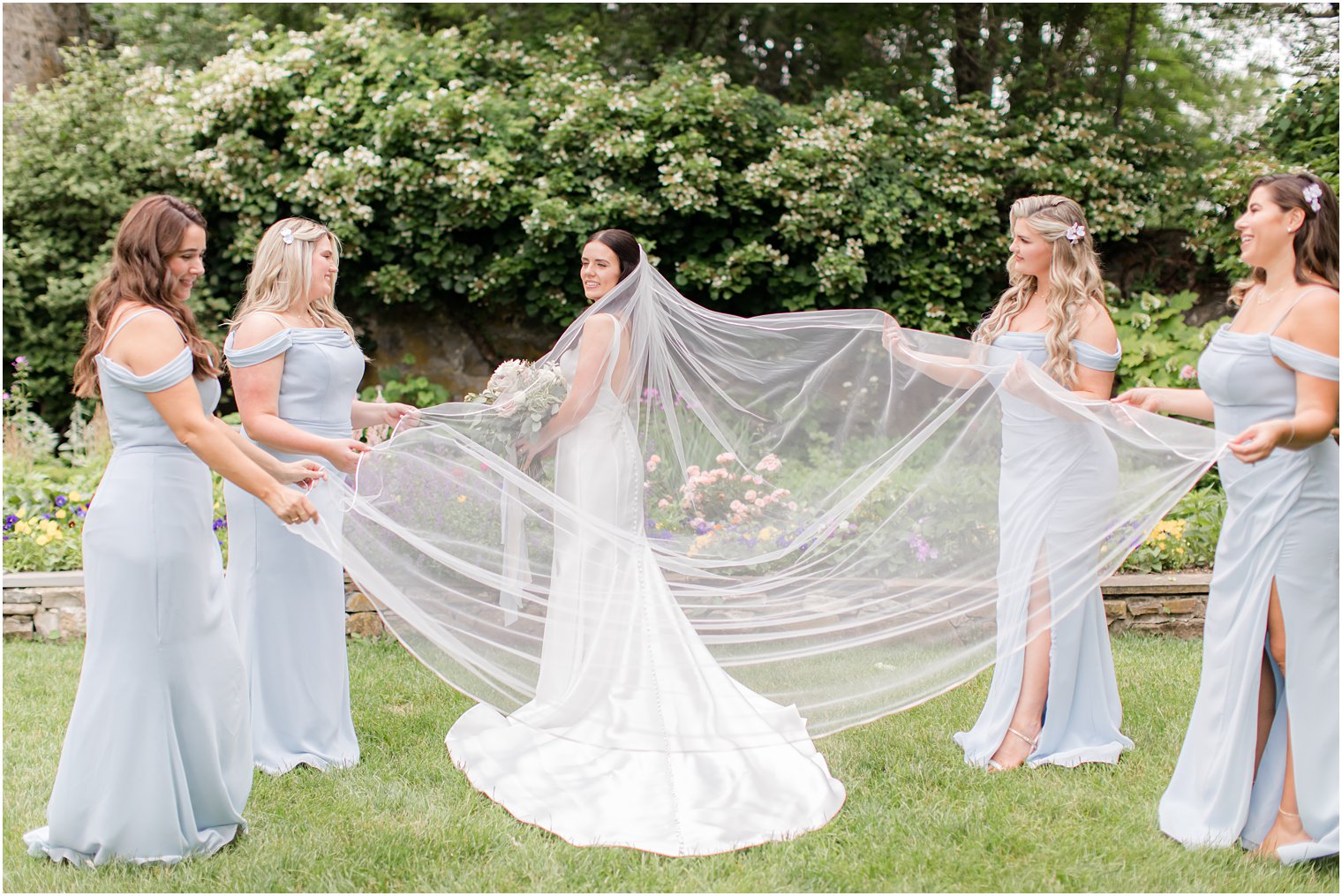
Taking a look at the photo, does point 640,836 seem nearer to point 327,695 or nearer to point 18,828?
point 327,695

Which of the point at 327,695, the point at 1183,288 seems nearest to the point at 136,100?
the point at 327,695

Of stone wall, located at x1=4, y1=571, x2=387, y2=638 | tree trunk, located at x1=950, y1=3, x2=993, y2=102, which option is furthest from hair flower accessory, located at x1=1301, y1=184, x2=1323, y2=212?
tree trunk, located at x1=950, y1=3, x2=993, y2=102

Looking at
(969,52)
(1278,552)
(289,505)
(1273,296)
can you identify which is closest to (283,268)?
(289,505)

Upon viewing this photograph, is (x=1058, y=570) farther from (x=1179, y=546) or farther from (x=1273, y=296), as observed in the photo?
(x=1179, y=546)

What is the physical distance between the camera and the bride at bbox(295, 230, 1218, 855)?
12.2 feet

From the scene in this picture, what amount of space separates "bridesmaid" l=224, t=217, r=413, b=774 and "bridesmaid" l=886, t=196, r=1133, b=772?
89.5 inches

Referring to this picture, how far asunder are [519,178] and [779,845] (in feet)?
23.3

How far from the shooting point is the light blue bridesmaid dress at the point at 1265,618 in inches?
127

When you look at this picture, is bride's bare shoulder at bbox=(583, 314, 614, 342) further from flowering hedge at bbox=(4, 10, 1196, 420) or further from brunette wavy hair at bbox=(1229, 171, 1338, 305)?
flowering hedge at bbox=(4, 10, 1196, 420)

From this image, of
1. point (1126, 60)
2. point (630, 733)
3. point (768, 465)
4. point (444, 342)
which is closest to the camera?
point (630, 733)

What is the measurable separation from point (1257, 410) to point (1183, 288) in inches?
282

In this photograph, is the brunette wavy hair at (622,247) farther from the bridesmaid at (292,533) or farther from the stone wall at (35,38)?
the stone wall at (35,38)

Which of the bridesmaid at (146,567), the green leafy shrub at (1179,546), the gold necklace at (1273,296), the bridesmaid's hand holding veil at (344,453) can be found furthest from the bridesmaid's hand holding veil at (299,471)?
the green leafy shrub at (1179,546)

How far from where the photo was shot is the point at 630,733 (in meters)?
3.97
